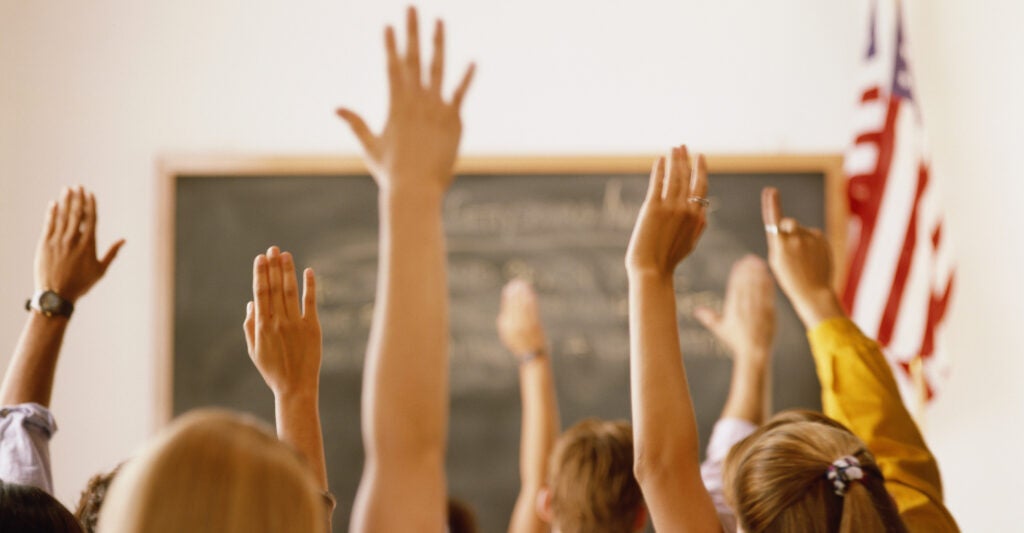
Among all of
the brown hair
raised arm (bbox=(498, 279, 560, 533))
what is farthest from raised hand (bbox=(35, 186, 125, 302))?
raised arm (bbox=(498, 279, 560, 533))

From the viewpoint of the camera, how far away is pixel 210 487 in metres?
0.68

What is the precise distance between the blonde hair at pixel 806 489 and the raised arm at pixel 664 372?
6cm

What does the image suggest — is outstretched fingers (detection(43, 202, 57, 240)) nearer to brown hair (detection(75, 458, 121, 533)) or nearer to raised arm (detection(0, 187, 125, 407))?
raised arm (detection(0, 187, 125, 407))

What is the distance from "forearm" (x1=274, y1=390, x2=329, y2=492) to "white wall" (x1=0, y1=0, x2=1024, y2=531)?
6.90 feet

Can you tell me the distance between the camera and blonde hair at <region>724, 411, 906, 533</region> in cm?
114

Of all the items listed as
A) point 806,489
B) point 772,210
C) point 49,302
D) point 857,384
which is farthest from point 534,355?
point 806,489

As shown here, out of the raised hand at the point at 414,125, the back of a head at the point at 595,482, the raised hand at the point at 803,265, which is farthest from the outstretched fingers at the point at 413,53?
the back of a head at the point at 595,482

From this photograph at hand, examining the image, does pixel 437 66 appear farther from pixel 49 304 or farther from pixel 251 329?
pixel 49 304

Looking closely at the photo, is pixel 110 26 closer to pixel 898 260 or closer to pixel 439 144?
pixel 898 260

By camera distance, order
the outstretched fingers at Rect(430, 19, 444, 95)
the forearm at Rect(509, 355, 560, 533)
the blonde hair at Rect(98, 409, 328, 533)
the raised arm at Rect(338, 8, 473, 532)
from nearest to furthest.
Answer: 1. the blonde hair at Rect(98, 409, 328, 533)
2. the raised arm at Rect(338, 8, 473, 532)
3. the outstretched fingers at Rect(430, 19, 444, 95)
4. the forearm at Rect(509, 355, 560, 533)

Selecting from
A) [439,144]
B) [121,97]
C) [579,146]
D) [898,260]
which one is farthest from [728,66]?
[439,144]

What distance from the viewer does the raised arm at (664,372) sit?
124 centimetres

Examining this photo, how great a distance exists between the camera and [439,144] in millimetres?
913

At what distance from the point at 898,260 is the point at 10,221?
2.72m
